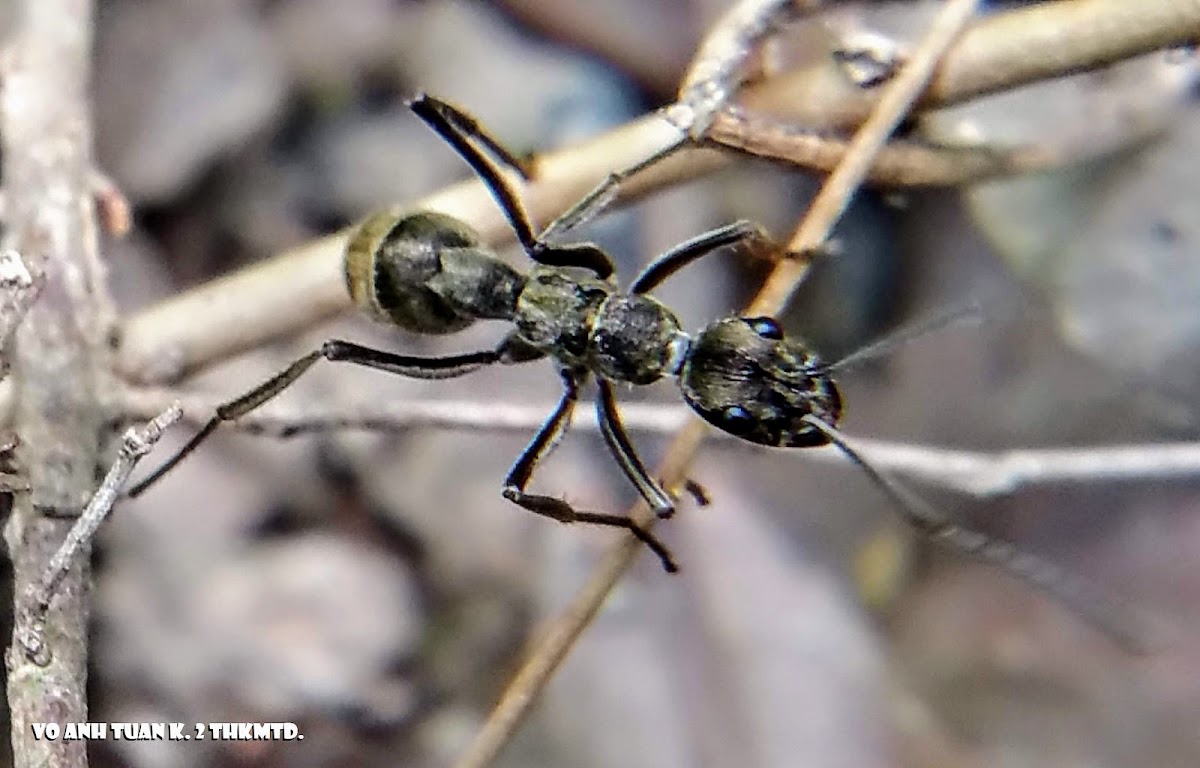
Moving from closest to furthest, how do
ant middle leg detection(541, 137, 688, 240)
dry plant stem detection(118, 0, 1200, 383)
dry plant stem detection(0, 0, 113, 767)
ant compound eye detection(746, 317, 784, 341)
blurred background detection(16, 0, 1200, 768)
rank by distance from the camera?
dry plant stem detection(0, 0, 113, 767) < dry plant stem detection(118, 0, 1200, 383) < ant middle leg detection(541, 137, 688, 240) < ant compound eye detection(746, 317, 784, 341) < blurred background detection(16, 0, 1200, 768)

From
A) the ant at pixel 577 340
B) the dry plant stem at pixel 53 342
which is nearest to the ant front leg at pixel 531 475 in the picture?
the ant at pixel 577 340

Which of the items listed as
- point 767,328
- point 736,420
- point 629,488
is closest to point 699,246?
point 767,328

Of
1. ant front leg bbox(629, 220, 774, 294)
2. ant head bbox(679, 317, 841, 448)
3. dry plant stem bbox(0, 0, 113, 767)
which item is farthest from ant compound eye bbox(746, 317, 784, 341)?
dry plant stem bbox(0, 0, 113, 767)

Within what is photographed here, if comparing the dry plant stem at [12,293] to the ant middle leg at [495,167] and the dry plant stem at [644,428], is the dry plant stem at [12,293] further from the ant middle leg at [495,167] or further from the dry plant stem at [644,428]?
the ant middle leg at [495,167]

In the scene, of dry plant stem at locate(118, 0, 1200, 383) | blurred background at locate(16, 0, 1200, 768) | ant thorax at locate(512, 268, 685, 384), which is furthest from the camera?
blurred background at locate(16, 0, 1200, 768)

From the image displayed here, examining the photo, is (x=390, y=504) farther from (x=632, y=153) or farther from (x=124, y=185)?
(x=632, y=153)

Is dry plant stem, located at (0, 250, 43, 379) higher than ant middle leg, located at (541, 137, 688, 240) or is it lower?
lower

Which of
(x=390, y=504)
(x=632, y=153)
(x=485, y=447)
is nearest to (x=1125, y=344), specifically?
(x=632, y=153)

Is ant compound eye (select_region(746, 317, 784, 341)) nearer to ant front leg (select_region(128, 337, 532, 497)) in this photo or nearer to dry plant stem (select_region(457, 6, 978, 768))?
dry plant stem (select_region(457, 6, 978, 768))
